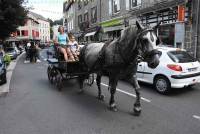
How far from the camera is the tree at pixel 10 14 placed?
47.1 ft

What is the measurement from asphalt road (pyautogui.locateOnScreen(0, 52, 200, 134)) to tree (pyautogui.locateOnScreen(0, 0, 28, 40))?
9096 mm

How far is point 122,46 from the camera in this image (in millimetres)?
5004

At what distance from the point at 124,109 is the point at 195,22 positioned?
387 inches

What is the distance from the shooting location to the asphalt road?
437 centimetres

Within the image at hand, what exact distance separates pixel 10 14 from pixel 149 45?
1362 cm

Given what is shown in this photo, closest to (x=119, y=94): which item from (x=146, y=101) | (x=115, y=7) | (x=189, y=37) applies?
(x=146, y=101)

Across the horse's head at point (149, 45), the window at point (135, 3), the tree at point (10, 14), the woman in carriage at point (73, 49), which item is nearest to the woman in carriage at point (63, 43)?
the woman in carriage at point (73, 49)

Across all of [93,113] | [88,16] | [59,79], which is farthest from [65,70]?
[88,16]

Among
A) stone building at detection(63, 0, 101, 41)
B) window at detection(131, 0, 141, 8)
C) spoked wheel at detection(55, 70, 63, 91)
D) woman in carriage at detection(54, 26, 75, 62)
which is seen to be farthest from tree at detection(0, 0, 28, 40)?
window at detection(131, 0, 141, 8)

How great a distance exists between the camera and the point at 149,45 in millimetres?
4340

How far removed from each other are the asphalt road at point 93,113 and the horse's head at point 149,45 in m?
1.41

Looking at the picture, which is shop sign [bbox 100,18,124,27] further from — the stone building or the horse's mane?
the horse's mane

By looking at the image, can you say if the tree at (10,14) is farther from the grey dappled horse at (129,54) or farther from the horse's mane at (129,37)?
the horse's mane at (129,37)

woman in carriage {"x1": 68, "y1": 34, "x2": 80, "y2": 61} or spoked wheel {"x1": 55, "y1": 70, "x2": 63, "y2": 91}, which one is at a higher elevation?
woman in carriage {"x1": 68, "y1": 34, "x2": 80, "y2": 61}
